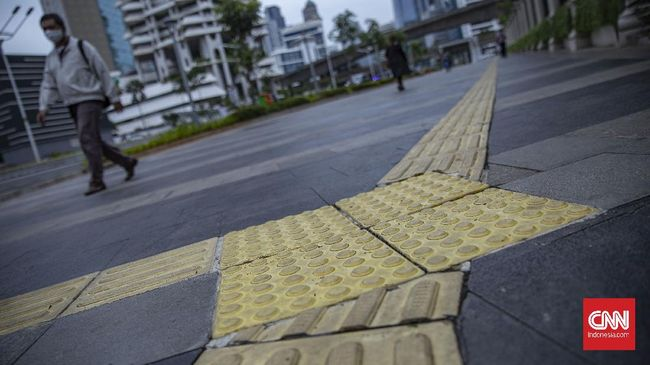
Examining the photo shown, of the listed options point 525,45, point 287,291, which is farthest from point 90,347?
point 525,45

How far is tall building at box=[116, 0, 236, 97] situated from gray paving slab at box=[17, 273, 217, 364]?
303ft

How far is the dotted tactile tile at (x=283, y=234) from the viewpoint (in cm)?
208

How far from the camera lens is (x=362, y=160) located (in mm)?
4012

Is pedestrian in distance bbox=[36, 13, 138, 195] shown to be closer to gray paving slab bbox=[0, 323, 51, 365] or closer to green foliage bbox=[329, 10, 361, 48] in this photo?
gray paving slab bbox=[0, 323, 51, 365]

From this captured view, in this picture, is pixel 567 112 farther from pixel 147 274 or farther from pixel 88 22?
pixel 88 22

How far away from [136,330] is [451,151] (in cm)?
263

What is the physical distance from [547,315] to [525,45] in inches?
1143

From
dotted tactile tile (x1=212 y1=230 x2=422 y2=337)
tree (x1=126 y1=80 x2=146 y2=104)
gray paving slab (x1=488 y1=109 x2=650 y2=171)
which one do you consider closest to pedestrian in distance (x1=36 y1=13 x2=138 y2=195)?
dotted tactile tile (x1=212 y1=230 x2=422 y2=337)

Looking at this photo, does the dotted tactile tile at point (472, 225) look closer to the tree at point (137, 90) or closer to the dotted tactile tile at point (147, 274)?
the dotted tactile tile at point (147, 274)

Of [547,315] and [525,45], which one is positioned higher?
[525,45]

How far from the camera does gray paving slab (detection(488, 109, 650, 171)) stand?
2326mm

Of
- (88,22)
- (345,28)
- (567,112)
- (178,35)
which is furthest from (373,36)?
(88,22)

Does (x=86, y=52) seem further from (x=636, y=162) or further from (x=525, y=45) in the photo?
(x=525, y=45)

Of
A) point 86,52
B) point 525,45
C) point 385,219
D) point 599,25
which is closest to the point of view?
point 385,219
